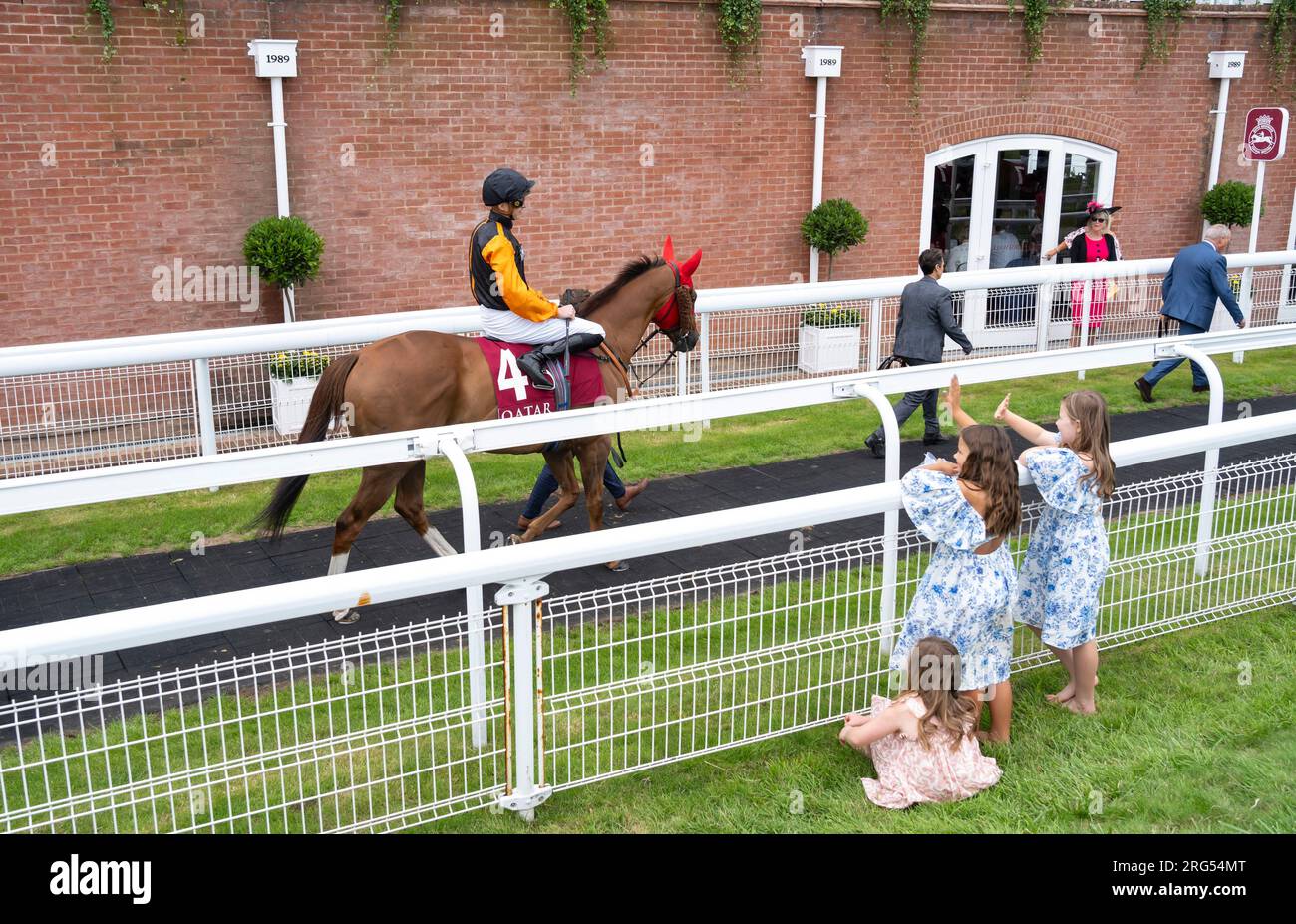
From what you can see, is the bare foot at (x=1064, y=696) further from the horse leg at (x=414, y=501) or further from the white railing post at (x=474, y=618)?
the horse leg at (x=414, y=501)

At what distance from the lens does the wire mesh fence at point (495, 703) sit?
148 inches

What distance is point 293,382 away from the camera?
30.0 ft

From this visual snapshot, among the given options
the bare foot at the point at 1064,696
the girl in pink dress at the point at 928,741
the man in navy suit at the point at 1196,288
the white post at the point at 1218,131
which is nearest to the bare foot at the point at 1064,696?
the bare foot at the point at 1064,696

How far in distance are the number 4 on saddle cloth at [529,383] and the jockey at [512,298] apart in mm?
51

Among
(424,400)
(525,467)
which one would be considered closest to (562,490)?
(424,400)

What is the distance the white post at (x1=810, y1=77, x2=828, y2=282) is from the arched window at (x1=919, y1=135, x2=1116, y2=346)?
4.57 ft

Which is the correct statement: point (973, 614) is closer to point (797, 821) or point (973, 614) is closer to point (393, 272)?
point (797, 821)

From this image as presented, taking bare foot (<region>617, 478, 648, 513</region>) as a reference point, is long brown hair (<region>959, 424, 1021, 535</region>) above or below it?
above

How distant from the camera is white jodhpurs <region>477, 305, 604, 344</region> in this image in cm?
676

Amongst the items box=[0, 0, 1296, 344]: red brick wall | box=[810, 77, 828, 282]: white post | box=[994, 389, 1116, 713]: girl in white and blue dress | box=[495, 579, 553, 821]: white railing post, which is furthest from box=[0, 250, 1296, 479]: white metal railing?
box=[994, 389, 1116, 713]: girl in white and blue dress

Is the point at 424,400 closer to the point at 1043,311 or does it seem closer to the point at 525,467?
the point at 525,467

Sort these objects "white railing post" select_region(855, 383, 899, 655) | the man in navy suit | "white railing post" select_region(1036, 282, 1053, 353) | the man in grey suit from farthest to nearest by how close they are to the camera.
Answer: "white railing post" select_region(1036, 282, 1053, 353), the man in navy suit, the man in grey suit, "white railing post" select_region(855, 383, 899, 655)

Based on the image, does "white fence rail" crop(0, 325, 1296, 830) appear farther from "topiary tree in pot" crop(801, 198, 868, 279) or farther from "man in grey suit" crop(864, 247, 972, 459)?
Result: "topiary tree in pot" crop(801, 198, 868, 279)

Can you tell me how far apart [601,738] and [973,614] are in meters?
1.41
